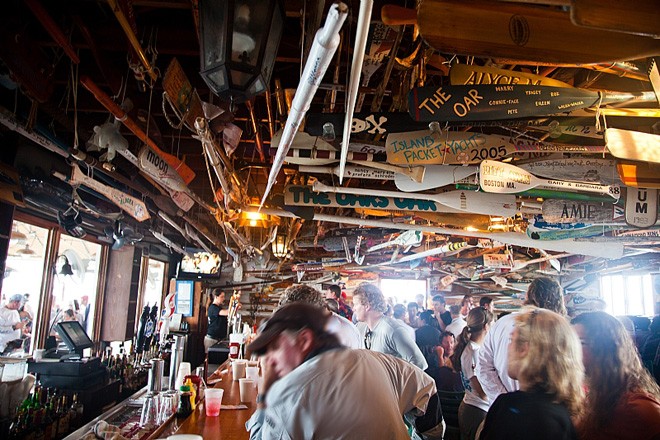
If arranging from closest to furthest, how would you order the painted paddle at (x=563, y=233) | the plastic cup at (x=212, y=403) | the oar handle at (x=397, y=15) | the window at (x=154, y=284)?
the oar handle at (x=397, y=15) → the plastic cup at (x=212, y=403) → the painted paddle at (x=563, y=233) → the window at (x=154, y=284)

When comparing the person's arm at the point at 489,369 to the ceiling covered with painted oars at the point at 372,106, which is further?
the person's arm at the point at 489,369

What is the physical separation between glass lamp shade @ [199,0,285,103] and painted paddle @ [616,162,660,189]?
3.01 metres

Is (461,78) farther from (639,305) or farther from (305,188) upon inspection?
(639,305)

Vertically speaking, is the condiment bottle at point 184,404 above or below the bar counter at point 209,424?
above

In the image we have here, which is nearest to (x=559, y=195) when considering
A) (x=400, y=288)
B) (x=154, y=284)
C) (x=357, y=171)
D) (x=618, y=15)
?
(x=357, y=171)

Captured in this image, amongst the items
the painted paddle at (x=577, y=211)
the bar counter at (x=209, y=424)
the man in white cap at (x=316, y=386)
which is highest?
the painted paddle at (x=577, y=211)

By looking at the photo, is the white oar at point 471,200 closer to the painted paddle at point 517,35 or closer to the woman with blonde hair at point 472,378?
the woman with blonde hair at point 472,378

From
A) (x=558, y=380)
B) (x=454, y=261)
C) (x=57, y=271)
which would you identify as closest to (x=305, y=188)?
(x=558, y=380)

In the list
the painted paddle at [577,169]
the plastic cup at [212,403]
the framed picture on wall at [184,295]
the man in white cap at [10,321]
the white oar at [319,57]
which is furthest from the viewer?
the framed picture on wall at [184,295]

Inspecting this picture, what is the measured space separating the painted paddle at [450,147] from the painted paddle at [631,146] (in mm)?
936

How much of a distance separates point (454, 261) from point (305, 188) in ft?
31.6

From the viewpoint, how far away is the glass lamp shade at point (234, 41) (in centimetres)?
183

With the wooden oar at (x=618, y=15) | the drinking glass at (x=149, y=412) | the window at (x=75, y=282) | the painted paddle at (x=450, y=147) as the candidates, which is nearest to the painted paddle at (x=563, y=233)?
the painted paddle at (x=450, y=147)

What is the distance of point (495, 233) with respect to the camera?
622 cm
